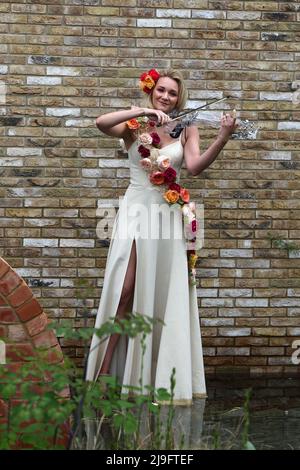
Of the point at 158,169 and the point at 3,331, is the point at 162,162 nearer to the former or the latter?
the point at 158,169

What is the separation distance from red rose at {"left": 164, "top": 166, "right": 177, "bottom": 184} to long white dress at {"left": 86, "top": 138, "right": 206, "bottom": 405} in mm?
78

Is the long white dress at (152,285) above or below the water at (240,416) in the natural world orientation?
above

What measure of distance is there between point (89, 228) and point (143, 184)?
1.16m

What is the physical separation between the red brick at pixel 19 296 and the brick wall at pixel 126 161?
2506 millimetres

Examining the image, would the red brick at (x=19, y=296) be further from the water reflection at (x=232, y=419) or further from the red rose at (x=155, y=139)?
the red rose at (x=155, y=139)

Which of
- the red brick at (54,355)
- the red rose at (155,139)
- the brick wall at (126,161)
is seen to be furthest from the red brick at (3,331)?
the brick wall at (126,161)

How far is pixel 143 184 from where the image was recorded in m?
6.44

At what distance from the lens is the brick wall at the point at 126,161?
24.3 feet

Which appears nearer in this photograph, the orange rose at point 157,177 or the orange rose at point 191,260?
the orange rose at point 157,177
